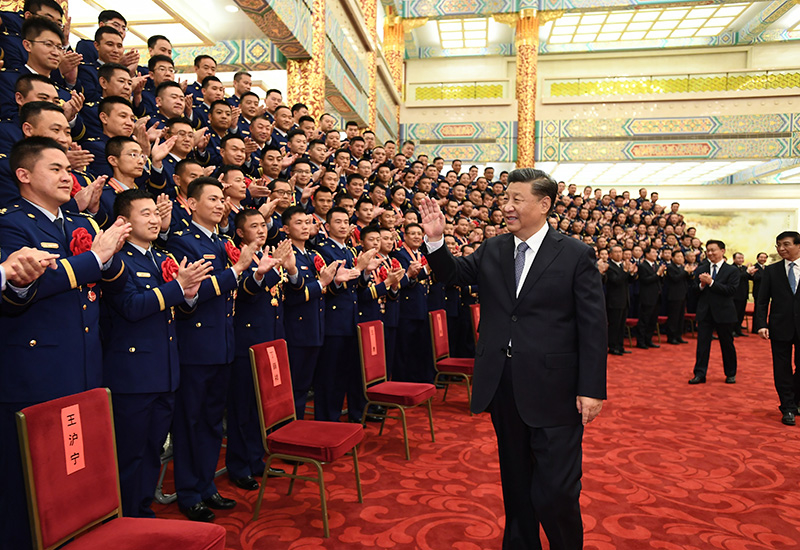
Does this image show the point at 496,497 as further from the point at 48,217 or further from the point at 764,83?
the point at 764,83

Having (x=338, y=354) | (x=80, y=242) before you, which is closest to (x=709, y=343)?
(x=338, y=354)

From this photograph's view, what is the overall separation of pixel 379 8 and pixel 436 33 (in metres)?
2.96

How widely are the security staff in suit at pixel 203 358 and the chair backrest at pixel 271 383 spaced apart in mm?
174

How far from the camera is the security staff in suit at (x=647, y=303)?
7.83 m

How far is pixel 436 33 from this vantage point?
15.8m

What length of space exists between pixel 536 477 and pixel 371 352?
1778 millimetres

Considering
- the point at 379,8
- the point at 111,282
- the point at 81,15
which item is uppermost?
the point at 379,8

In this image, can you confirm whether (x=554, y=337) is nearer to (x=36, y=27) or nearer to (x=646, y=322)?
(x=36, y=27)

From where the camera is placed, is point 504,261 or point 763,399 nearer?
point 504,261

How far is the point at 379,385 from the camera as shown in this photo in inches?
137

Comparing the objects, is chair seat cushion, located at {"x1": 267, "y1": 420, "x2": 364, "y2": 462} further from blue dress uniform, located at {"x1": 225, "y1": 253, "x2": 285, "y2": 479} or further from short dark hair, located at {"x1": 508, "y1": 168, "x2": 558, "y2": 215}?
short dark hair, located at {"x1": 508, "y1": 168, "x2": 558, "y2": 215}

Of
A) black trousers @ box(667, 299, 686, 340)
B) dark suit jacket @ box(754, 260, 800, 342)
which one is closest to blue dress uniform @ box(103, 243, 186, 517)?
dark suit jacket @ box(754, 260, 800, 342)

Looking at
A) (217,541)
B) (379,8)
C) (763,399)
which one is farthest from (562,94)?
(217,541)

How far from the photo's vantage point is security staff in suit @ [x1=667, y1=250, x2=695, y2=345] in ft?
27.1
